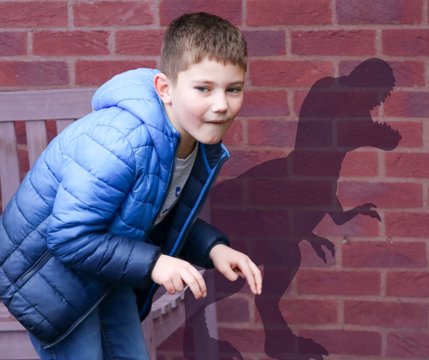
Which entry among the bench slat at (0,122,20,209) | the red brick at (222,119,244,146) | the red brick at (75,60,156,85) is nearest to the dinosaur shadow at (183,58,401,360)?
the red brick at (222,119,244,146)

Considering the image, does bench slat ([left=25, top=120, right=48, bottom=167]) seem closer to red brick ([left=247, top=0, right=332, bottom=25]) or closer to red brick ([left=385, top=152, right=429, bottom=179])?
red brick ([left=247, top=0, right=332, bottom=25])

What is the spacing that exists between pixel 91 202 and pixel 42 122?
901mm

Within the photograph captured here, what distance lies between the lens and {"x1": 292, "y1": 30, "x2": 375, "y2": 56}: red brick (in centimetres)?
380

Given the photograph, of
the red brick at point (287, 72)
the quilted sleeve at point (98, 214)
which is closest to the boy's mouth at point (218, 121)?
the quilted sleeve at point (98, 214)

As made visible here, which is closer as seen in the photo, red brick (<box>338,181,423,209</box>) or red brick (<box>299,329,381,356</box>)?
red brick (<box>338,181,423,209</box>)

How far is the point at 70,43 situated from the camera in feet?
12.7

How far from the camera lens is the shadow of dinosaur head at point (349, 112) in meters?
3.83

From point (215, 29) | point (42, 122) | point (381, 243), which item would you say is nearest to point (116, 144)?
point (215, 29)

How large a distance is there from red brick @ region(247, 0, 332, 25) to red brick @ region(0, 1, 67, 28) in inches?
24.5

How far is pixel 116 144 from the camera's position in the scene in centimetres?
275

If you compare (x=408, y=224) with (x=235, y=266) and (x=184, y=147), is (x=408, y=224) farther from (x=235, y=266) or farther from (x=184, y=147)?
(x=184, y=147)

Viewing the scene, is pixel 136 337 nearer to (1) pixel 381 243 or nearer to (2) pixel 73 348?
(2) pixel 73 348

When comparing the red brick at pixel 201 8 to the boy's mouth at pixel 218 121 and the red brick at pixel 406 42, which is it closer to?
the red brick at pixel 406 42

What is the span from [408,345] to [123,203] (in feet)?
5.23
